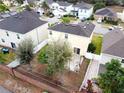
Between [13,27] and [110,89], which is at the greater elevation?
[13,27]

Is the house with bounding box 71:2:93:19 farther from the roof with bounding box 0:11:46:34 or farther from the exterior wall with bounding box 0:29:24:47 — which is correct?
the exterior wall with bounding box 0:29:24:47

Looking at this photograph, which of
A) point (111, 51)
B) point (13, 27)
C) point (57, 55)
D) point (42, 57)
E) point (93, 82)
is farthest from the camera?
point (13, 27)

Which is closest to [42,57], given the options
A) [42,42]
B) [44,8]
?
[42,42]

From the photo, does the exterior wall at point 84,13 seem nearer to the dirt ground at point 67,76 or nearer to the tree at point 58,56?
the dirt ground at point 67,76

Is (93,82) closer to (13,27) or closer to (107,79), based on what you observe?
(107,79)

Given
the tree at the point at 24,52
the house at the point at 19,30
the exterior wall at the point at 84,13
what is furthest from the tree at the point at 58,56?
the exterior wall at the point at 84,13

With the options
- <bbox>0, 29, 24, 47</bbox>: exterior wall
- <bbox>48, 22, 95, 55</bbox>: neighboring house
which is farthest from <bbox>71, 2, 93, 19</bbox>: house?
<bbox>0, 29, 24, 47</bbox>: exterior wall

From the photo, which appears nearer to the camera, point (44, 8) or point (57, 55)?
point (57, 55)

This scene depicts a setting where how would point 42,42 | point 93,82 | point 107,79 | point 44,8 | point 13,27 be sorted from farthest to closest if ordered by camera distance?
point 44,8
point 42,42
point 13,27
point 93,82
point 107,79
